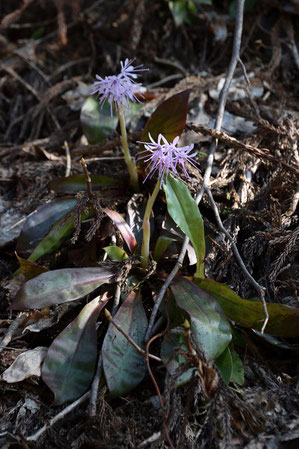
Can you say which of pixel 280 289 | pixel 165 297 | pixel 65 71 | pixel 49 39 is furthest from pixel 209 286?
pixel 49 39

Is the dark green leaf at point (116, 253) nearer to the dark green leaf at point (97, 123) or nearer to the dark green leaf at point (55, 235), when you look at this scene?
the dark green leaf at point (55, 235)

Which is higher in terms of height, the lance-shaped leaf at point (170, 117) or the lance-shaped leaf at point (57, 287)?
the lance-shaped leaf at point (170, 117)

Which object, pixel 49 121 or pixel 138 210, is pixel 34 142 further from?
pixel 138 210

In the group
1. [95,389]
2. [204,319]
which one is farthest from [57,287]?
[204,319]

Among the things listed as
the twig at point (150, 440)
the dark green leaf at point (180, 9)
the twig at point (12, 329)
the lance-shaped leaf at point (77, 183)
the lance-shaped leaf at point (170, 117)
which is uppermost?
the dark green leaf at point (180, 9)

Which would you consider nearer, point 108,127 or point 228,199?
point 228,199

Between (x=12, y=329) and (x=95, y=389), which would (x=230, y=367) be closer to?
(x=95, y=389)

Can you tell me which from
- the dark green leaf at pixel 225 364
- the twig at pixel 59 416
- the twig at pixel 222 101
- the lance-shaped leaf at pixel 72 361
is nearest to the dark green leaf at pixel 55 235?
the lance-shaped leaf at pixel 72 361

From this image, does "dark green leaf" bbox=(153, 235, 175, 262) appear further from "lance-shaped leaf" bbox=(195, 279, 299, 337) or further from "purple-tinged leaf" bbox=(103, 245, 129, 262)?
"lance-shaped leaf" bbox=(195, 279, 299, 337)
